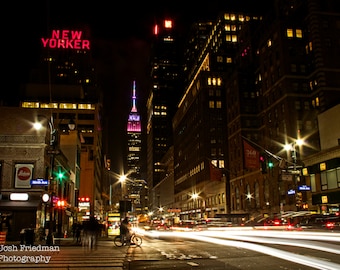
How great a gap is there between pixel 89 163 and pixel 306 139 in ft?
149

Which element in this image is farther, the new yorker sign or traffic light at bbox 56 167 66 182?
the new yorker sign

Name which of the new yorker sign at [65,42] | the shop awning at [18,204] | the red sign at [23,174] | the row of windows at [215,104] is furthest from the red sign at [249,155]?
the row of windows at [215,104]

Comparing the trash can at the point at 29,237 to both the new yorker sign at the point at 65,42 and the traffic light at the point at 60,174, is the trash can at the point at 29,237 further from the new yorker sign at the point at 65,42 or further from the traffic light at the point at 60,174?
the new yorker sign at the point at 65,42

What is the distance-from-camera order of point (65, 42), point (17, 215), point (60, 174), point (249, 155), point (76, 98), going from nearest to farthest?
1. point (17, 215)
2. point (60, 174)
3. point (249, 155)
4. point (65, 42)
5. point (76, 98)

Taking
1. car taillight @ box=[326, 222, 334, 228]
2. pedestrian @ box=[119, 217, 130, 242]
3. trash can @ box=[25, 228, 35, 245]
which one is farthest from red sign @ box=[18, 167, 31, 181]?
car taillight @ box=[326, 222, 334, 228]

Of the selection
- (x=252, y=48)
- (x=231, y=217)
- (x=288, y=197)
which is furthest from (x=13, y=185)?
(x=252, y=48)

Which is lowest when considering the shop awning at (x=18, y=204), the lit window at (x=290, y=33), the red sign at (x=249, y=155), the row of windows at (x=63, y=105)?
the shop awning at (x=18, y=204)

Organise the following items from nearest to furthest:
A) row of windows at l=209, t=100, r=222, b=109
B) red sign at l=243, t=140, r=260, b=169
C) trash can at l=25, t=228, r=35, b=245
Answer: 1. trash can at l=25, t=228, r=35, b=245
2. red sign at l=243, t=140, r=260, b=169
3. row of windows at l=209, t=100, r=222, b=109

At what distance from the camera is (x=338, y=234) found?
23.2 metres

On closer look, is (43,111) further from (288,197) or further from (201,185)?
(201,185)

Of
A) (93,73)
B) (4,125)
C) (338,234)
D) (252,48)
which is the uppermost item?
(93,73)

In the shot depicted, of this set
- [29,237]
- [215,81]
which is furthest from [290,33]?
[29,237]

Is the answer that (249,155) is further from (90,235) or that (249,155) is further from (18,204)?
(18,204)

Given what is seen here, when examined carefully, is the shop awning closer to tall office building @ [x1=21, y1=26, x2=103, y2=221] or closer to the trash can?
tall office building @ [x1=21, y1=26, x2=103, y2=221]
